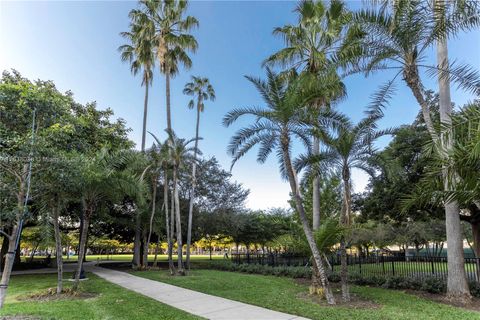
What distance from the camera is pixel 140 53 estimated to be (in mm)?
20594

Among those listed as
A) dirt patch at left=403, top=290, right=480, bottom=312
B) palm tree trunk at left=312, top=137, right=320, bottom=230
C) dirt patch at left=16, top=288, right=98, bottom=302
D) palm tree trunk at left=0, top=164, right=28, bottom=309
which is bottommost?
dirt patch at left=16, top=288, right=98, bottom=302

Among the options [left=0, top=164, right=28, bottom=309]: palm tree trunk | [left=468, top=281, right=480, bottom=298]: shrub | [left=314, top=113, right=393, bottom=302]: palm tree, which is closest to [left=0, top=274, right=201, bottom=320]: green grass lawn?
[left=0, top=164, right=28, bottom=309]: palm tree trunk

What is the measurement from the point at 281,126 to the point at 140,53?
46.4ft

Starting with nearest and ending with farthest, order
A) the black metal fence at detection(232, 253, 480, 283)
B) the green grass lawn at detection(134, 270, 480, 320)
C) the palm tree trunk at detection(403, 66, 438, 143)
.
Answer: the green grass lawn at detection(134, 270, 480, 320) → the palm tree trunk at detection(403, 66, 438, 143) → the black metal fence at detection(232, 253, 480, 283)

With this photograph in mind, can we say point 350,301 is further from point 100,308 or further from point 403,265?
point 100,308

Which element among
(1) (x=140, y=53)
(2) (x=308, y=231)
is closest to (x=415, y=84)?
(2) (x=308, y=231)

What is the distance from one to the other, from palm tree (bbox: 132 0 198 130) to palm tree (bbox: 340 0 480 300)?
12.2 meters

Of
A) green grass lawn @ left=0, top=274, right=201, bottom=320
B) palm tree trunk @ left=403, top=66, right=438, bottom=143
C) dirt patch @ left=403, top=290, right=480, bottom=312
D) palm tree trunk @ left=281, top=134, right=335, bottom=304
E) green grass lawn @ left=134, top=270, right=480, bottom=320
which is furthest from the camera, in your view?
palm tree trunk @ left=403, top=66, right=438, bottom=143

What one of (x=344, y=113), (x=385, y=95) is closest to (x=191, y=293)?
(x=344, y=113)

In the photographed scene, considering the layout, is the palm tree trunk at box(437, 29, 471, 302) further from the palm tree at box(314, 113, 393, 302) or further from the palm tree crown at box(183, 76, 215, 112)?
the palm tree crown at box(183, 76, 215, 112)

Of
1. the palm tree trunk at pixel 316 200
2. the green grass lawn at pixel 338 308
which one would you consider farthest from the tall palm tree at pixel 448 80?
the palm tree trunk at pixel 316 200

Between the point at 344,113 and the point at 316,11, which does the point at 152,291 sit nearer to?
the point at 344,113

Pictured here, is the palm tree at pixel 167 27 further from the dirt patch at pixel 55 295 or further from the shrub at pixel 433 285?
the shrub at pixel 433 285

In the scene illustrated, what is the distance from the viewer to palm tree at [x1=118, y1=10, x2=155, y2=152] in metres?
20.0
